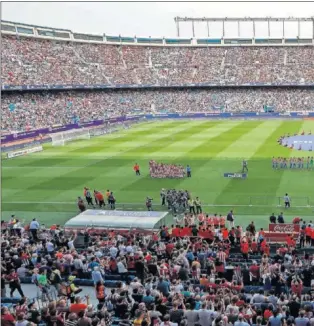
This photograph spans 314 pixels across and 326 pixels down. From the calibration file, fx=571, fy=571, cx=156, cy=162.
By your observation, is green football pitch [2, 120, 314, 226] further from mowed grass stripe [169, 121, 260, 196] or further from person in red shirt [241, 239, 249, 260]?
person in red shirt [241, 239, 249, 260]

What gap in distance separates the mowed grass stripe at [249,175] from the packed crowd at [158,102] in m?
29.0

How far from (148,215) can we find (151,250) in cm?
454

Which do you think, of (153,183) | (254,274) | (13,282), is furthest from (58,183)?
(254,274)

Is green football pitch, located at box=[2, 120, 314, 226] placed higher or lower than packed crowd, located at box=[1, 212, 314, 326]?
lower

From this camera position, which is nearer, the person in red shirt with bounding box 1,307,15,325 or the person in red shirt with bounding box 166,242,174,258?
the person in red shirt with bounding box 1,307,15,325

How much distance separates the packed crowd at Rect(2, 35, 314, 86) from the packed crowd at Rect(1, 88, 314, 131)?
1960mm

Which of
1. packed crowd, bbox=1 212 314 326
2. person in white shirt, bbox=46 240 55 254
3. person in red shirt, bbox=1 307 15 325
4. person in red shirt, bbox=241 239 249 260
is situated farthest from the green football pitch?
person in red shirt, bbox=1 307 15 325

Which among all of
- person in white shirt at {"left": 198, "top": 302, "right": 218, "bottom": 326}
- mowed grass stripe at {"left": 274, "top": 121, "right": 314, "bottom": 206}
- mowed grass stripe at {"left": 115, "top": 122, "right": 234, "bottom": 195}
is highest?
person in white shirt at {"left": 198, "top": 302, "right": 218, "bottom": 326}

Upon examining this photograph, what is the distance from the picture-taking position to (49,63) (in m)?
85.9

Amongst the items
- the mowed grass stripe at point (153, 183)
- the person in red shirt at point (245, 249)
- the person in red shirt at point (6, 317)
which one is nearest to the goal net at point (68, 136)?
the mowed grass stripe at point (153, 183)

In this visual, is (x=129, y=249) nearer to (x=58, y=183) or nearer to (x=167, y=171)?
(x=167, y=171)

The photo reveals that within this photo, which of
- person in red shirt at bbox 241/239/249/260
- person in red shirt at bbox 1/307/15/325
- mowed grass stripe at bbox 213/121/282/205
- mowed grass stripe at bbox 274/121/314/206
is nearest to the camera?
person in red shirt at bbox 1/307/15/325

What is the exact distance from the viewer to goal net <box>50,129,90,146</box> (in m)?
59.9

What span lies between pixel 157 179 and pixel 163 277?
75.3ft
